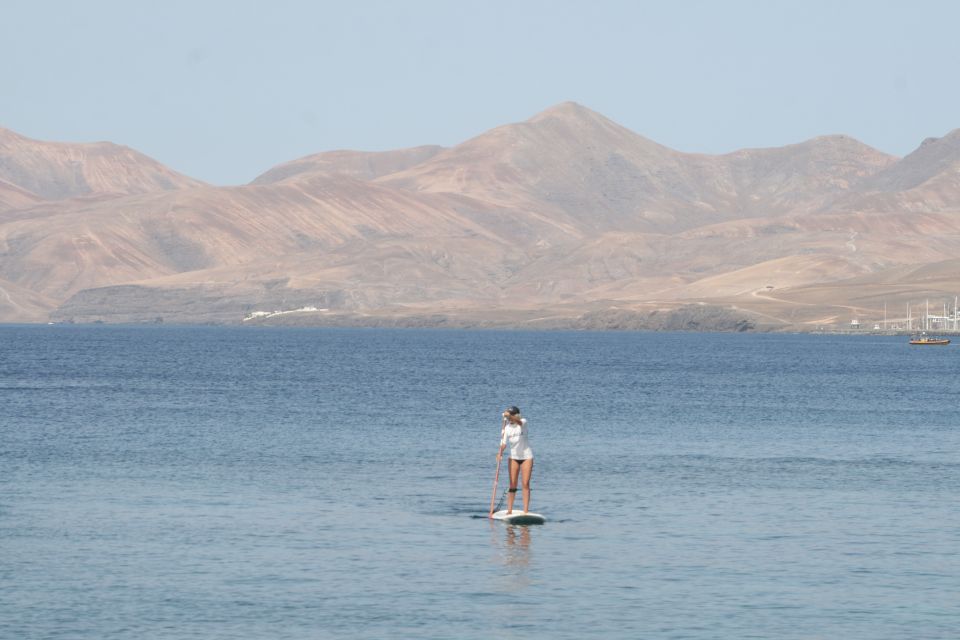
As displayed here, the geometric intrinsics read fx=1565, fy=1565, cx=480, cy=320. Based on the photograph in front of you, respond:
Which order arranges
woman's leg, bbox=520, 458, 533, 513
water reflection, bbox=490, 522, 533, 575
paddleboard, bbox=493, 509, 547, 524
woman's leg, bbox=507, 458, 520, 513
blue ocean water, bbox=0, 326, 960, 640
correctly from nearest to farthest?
blue ocean water, bbox=0, 326, 960, 640 < water reflection, bbox=490, 522, 533, 575 < paddleboard, bbox=493, 509, 547, 524 < woman's leg, bbox=507, 458, 520, 513 < woman's leg, bbox=520, 458, 533, 513

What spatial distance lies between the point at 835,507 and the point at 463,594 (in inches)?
617

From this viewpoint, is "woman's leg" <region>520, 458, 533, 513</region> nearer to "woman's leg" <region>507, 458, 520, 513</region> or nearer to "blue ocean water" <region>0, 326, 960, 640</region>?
"woman's leg" <region>507, 458, 520, 513</region>

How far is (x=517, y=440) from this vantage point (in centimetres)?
3944

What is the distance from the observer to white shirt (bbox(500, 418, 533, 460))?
3938 cm

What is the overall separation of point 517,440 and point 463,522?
2.47m

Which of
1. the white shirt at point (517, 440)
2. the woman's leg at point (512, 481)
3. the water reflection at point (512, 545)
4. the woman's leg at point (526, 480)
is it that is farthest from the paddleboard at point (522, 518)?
the white shirt at point (517, 440)

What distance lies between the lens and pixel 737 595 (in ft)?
99.1

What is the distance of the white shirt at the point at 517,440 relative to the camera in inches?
1550

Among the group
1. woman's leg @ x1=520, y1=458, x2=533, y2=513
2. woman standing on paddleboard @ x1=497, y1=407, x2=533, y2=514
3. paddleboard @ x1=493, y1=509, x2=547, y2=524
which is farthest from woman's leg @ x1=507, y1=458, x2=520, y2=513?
paddleboard @ x1=493, y1=509, x2=547, y2=524

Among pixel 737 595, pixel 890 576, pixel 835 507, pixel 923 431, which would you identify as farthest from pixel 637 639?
pixel 923 431

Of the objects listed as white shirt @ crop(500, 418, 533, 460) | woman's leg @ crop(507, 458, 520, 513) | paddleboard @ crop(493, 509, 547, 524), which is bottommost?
paddleboard @ crop(493, 509, 547, 524)

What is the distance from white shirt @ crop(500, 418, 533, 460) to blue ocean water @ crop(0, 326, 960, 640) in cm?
185

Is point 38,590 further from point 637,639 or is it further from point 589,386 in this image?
point 589,386

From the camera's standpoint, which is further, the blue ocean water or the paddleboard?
the paddleboard
